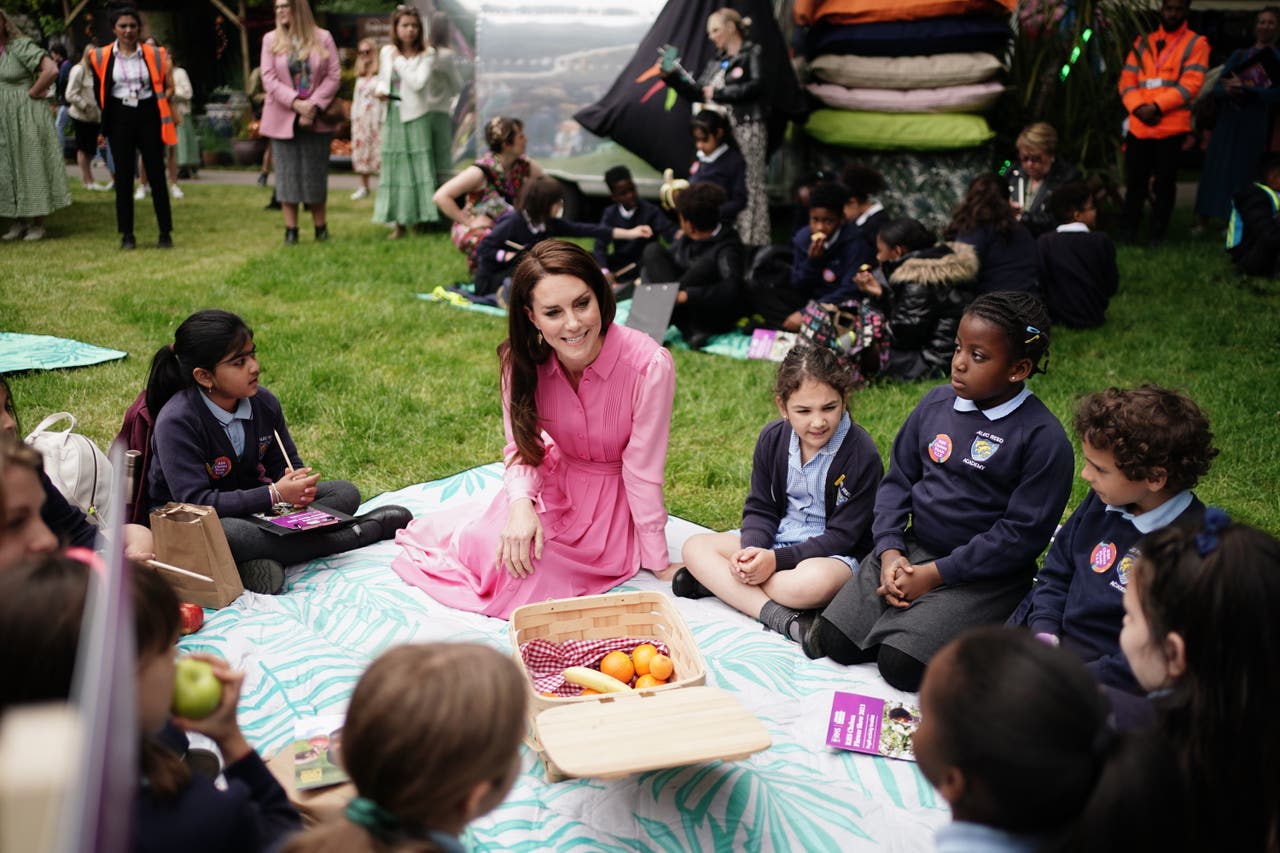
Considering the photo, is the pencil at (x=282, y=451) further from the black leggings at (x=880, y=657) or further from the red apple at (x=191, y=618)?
the black leggings at (x=880, y=657)

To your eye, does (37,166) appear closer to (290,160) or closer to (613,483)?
(290,160)

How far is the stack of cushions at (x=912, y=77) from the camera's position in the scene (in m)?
8.05

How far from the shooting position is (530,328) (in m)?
3.36

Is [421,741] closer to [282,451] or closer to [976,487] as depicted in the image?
[976,487]

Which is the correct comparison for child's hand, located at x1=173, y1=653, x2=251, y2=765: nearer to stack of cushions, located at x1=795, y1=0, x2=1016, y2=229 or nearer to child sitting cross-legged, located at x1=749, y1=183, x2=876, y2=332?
child sitting cross-legged, located at x1=749, y1=183, x2=876, y2=332

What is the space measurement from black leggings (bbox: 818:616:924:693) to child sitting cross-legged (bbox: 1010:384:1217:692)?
0.35m

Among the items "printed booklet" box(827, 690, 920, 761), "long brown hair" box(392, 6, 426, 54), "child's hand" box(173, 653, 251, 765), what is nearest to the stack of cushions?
"long brown hair" box(392, 6, 426, 54)

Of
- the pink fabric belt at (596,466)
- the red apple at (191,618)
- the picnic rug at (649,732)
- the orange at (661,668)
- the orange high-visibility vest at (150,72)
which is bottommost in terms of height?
the picnic rug at (649,732)

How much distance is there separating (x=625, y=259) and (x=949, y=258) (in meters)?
2.76

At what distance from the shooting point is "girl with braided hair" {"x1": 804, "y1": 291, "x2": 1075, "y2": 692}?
2.90 meters

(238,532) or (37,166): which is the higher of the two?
(37,166)

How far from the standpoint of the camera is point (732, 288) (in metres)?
6.33

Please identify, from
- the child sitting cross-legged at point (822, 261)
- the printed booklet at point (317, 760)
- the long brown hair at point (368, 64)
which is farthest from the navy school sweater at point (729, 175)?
the long brown hair at point (368, 64)

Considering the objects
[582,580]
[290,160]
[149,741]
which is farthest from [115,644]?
[290,160]
